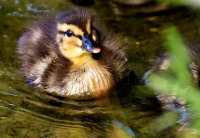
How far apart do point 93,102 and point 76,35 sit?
352 millimetres

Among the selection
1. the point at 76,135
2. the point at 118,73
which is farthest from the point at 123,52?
the point at 76,135

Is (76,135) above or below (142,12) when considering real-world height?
below

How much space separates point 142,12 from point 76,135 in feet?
5.09

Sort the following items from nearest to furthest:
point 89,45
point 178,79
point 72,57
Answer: point 178,79, point 89,45, point 72,57

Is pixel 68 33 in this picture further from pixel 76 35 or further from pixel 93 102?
pixel 93 102

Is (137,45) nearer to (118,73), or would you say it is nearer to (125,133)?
(118,73)

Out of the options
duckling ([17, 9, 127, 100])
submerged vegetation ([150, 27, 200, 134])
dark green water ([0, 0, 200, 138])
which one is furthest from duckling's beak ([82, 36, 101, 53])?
submerged vegetation ([150, 27, 200, 134])

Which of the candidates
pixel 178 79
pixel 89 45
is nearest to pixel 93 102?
pixel 89 45

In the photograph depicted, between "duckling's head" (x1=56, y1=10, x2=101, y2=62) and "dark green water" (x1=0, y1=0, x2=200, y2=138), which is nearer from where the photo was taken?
"dark green water" (x1=0, y1=0, x2=200, y2=138)

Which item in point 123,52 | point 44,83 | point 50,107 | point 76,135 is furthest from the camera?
point 123,52

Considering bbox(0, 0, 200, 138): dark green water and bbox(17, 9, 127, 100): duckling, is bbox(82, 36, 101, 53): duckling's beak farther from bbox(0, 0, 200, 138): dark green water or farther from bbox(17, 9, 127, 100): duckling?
bbox(0, 0, 200, 138): dark green water

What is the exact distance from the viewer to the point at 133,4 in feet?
12.4

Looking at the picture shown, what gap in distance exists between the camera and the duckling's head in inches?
110

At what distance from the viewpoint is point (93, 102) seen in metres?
2.81
